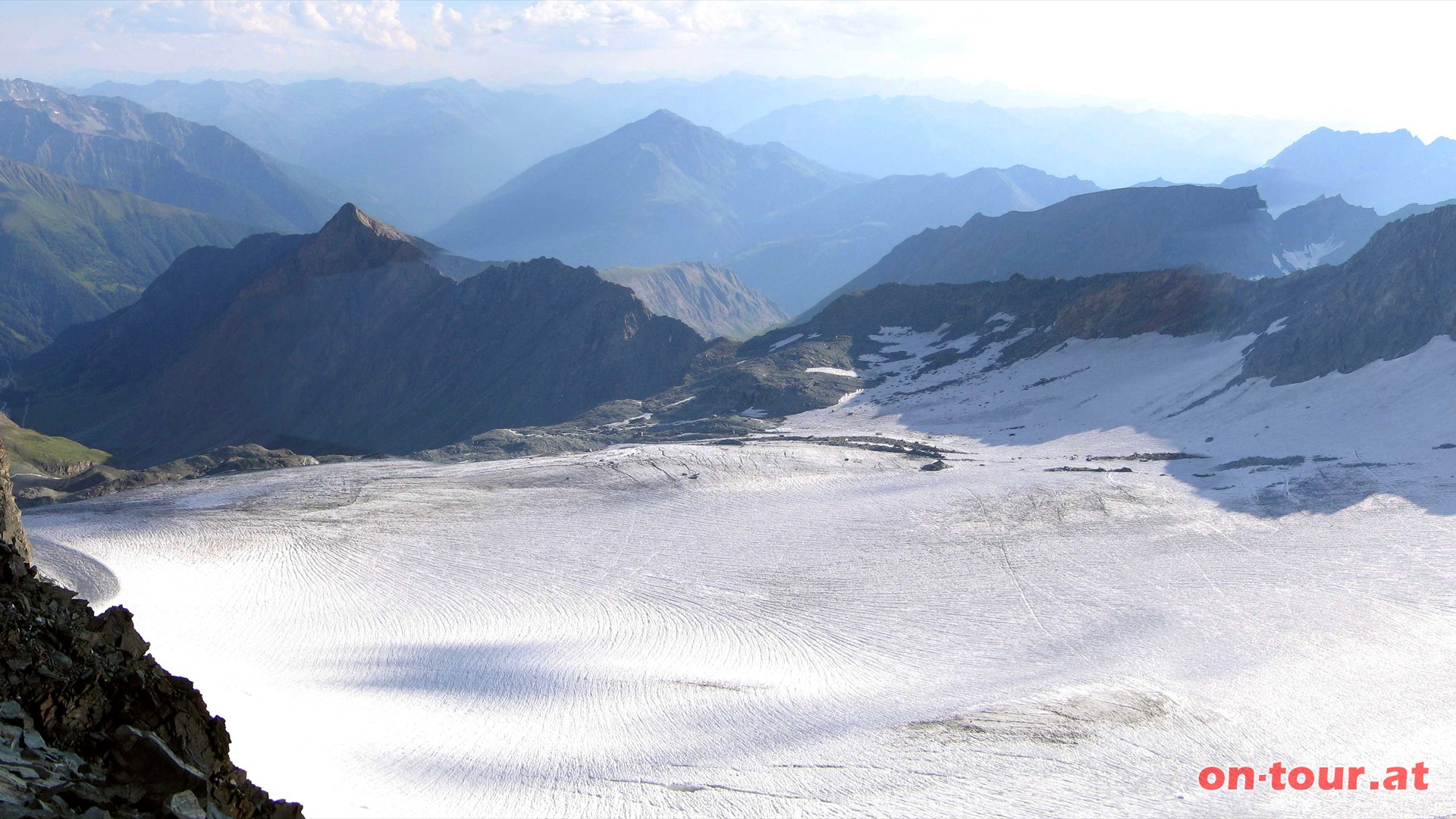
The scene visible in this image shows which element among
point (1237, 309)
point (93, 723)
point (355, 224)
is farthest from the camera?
point (355, 224)

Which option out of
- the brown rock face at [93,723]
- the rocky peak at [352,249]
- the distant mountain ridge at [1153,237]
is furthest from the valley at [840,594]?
the distant mountain ridge at [1153,237]

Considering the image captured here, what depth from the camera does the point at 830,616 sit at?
30.5 meters

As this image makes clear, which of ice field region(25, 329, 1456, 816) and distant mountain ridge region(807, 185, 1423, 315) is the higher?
distant mountain ridge region(807, 185, 1423, 315)

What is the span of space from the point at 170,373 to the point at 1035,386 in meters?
123

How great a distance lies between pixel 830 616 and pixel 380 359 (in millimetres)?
106754

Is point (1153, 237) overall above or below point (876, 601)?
above

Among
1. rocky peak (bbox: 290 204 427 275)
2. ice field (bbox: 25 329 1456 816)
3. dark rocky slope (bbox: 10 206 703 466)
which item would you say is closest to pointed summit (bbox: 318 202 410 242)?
rocky peak (bbox: 290 204 427 275)

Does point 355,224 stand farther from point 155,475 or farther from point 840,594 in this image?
point 840,594

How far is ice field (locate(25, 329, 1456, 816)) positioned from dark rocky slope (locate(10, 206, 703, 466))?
55.4 m

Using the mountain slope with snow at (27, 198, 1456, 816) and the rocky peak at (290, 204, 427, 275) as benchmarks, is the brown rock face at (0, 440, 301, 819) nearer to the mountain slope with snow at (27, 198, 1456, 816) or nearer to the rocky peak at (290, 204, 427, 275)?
the mountain slope with snow at (27, 198, 1456, 816)

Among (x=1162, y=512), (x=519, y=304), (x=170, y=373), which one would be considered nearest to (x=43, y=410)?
(x=170, y=373)

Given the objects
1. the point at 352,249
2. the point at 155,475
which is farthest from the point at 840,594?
the point at 352,249

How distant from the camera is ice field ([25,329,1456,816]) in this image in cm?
1894

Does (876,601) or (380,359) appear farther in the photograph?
(380,359)
